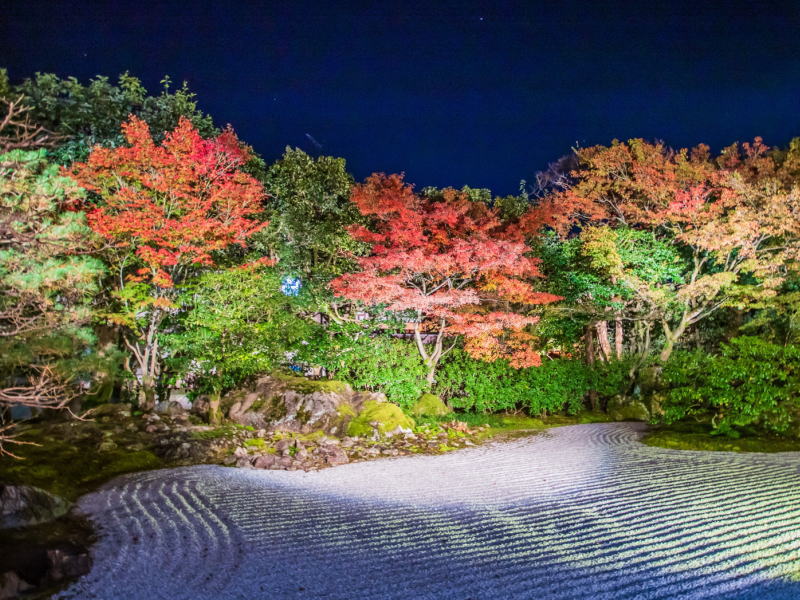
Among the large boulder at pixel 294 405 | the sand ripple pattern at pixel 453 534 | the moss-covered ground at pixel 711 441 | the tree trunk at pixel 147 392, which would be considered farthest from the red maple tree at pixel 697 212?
the tree trunk at pixel 147 392

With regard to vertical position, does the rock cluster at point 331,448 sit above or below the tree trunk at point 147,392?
below

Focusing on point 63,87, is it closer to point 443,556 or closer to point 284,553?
point 284,553

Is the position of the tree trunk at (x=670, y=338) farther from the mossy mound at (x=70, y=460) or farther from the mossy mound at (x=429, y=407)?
the mossy mound at (x=70, y=460)

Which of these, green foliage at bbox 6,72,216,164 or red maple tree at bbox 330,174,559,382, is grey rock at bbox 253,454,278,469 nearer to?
red maple tree at bbox 330,174,559,382

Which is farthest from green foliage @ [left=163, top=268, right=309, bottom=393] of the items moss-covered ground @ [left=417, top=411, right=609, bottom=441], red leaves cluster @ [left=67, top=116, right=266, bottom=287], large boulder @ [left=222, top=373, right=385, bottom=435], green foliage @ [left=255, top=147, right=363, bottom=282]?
moss-covered ground @ [left=417, top=411, right=609, bottom=441]

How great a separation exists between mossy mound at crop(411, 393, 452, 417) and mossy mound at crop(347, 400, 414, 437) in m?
1.45

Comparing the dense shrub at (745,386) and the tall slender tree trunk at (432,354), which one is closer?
the dense shrub at (745,386)

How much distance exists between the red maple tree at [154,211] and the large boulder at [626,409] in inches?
418

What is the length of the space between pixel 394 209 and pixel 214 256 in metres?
4.42

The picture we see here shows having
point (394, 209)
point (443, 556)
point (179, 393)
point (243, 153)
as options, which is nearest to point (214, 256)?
point (243, 153)

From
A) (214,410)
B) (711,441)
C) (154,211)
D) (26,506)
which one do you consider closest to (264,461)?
(214,410)

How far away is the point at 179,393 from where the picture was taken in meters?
12.4

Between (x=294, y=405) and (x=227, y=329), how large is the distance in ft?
6.66

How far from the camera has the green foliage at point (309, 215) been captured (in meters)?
12.4
